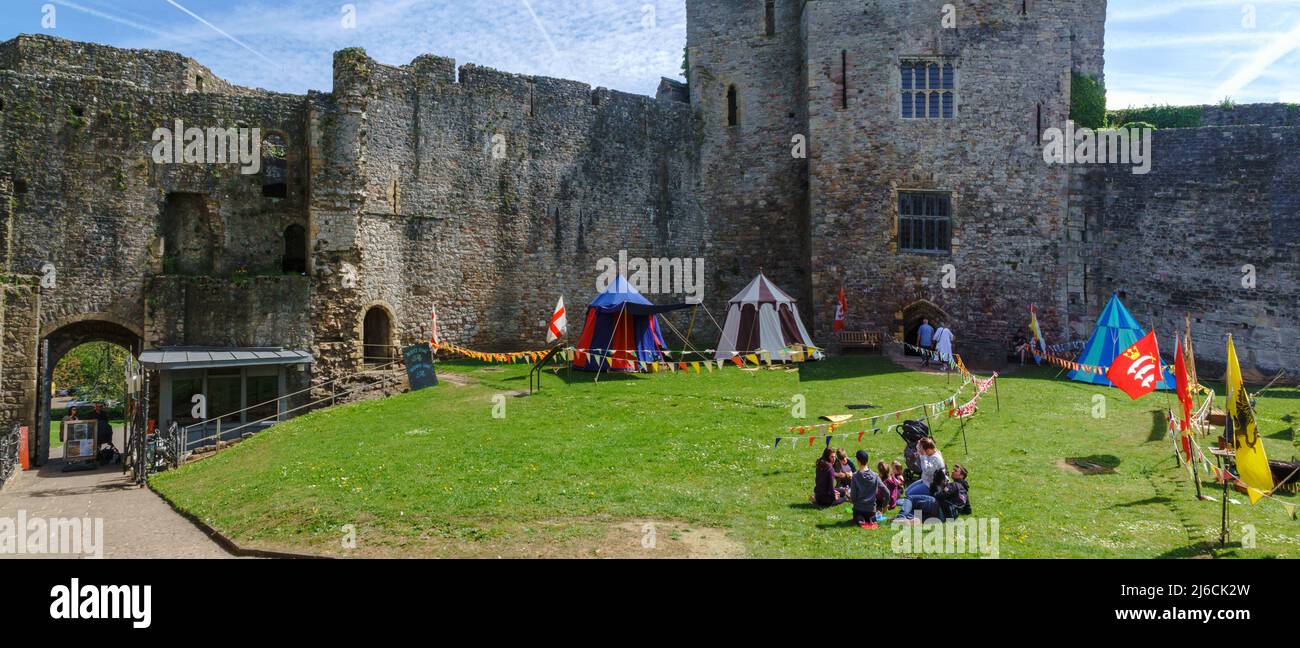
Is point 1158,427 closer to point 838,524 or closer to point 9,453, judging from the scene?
point 838,524

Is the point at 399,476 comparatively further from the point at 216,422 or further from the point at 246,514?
the point at 216,422

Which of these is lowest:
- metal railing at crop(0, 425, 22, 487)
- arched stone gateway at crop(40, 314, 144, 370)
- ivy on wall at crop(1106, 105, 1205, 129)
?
metal railing at crop(0, 425, 22, 487)

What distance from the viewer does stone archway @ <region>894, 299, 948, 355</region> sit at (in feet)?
99.9

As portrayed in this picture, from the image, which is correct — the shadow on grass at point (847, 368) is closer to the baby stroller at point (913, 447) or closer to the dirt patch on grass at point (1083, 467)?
the baby stroller at point (913, 447)

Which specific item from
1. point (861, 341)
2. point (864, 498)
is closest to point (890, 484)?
point (864, 498)

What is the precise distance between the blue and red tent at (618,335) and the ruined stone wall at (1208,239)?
1699 cm

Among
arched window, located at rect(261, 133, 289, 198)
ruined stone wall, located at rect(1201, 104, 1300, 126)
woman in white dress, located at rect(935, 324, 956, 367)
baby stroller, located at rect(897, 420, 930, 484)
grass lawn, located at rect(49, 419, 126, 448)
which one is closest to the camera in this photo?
baby stroller, located at rect(897, 420, 930, 484)

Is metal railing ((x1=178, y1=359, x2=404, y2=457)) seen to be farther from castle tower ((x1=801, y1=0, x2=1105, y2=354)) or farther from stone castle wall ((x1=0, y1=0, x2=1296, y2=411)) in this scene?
castle tower ((x1=801, y1=0, x2=1105, y2=354))

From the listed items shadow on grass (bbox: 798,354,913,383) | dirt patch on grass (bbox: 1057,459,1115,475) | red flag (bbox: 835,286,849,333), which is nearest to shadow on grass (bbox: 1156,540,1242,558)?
dirt patch on grass (bbox: 1057,459,1115,475)

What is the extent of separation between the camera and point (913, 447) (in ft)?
47.6

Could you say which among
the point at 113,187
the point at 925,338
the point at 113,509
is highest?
the point at 113,187

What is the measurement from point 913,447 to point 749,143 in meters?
21.8

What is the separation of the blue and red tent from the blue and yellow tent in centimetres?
1219

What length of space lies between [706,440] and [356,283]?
45.9 ft
